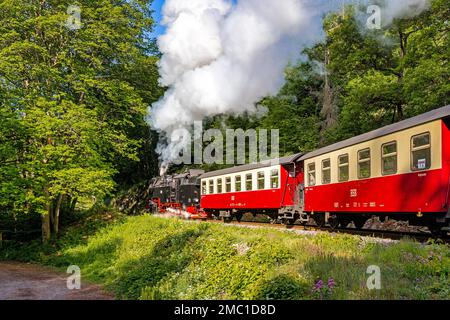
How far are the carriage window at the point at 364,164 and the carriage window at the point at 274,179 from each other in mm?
6350

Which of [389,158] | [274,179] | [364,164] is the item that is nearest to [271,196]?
[274,179]

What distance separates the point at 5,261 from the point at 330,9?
969 inches

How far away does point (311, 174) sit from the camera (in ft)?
59.3

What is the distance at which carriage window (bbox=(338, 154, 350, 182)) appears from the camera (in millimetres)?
14922

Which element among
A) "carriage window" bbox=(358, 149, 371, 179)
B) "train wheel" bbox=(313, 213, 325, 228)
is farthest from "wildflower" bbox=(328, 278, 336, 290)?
"train wheel" bbox=(313, 213, 325, 228)

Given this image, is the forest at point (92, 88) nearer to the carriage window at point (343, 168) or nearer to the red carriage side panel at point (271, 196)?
the red carriage side panel at point (271, 196)

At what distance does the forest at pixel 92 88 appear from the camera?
60.5 ft

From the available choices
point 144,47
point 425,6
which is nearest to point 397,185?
point 425,6

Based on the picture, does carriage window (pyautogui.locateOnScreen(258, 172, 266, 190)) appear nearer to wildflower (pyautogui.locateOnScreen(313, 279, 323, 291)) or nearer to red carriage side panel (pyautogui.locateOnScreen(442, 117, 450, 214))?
red carriage side panel (pyautogui.locateOnScreen(442, 117, 450, 214))

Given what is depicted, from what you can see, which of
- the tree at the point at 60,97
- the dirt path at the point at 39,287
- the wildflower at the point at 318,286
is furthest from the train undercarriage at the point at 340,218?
the dirt path at the point at 39,287

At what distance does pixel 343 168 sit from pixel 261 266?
271 inches

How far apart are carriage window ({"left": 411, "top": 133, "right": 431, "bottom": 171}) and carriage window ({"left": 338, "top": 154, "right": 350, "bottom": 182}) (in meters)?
3.58

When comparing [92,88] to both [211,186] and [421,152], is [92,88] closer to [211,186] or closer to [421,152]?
[211,186]
